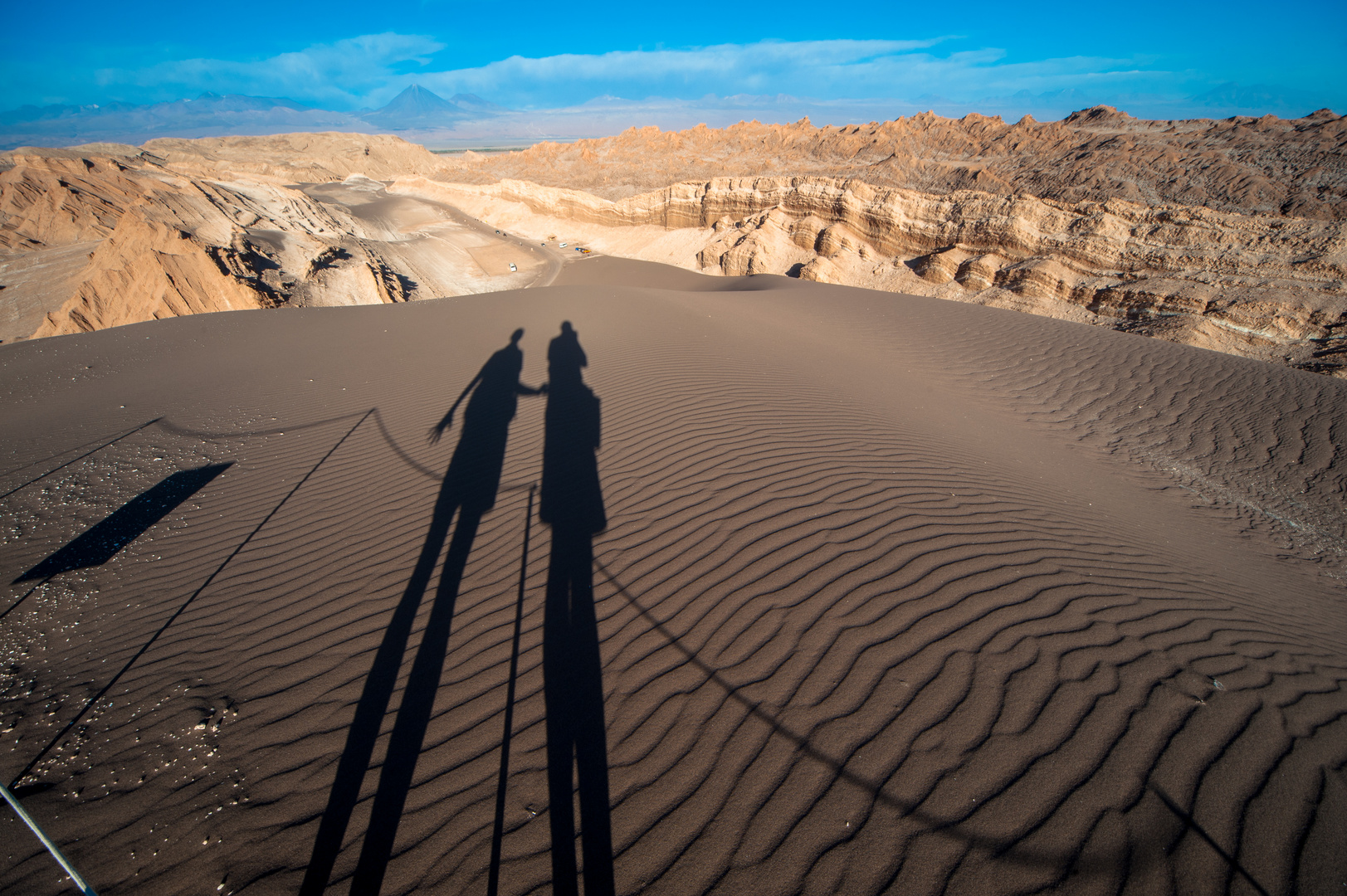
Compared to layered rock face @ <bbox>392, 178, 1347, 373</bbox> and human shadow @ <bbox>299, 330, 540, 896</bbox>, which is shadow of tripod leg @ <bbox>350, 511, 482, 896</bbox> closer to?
human shadow @ <bbox>299, 330, 540, 896</bbox>

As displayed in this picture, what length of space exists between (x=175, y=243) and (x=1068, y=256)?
26.4 meters

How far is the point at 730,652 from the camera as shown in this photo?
3.02 metres

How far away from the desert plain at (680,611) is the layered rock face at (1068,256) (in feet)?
8.70

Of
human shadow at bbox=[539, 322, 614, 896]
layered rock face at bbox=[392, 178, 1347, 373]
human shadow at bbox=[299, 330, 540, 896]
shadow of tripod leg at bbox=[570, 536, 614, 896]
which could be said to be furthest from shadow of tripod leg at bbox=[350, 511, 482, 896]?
layered rock face at bbox=[392, 178, 1347, 373]

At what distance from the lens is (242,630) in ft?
11.6

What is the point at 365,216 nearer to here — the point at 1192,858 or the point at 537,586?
the point at 537,586

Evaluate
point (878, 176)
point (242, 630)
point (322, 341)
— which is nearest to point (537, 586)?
point (242, 630)

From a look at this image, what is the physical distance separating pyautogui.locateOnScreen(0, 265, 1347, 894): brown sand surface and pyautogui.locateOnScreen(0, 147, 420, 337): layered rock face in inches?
306

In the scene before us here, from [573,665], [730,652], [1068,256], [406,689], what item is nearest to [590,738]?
[573,665]

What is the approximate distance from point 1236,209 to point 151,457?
28.9m

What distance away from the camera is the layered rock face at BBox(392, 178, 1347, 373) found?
12594 millimetres

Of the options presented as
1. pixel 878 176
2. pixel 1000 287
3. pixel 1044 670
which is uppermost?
pixel 878 176

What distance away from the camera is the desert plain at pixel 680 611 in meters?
2.20

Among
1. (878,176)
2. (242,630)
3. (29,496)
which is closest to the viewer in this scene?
(242,630)
